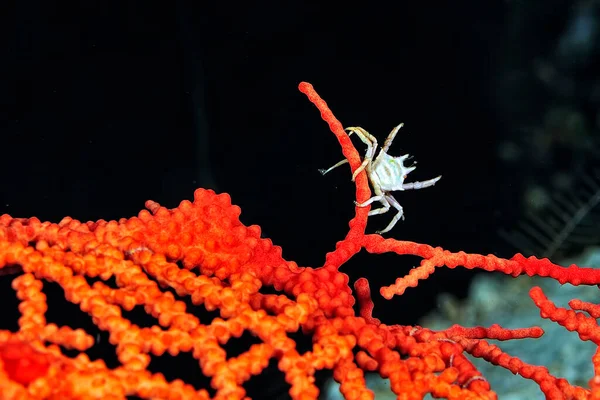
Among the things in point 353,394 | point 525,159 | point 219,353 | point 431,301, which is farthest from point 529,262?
point 525,159

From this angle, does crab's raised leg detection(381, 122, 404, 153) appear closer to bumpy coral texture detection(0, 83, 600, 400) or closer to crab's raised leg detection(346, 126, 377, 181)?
crab's raised leg detection(346, 126, 377, 181)

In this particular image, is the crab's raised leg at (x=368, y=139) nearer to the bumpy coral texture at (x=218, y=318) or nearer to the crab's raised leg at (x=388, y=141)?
the crab's raised leg at (x=388, y=141)

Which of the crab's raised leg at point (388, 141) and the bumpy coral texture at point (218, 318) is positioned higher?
the crab's raised leg at point (388, 141)

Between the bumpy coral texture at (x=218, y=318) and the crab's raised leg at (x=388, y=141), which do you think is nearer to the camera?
the bumpy coral texture at (x=218, y=318)

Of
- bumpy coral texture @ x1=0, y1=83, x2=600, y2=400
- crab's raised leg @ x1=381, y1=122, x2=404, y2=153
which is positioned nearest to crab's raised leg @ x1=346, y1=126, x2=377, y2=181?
crab's raised leg @ x1=381, y1=122, x2=404, y2=153

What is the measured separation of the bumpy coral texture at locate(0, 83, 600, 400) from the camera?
35.8 inches

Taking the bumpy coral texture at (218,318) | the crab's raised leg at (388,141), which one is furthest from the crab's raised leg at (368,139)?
the bumpy coral texture at (218,318)

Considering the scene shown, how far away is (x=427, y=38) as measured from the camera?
12.1ft

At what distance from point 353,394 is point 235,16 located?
10.3 feet

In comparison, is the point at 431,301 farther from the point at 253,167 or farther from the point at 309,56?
the point at 309,56

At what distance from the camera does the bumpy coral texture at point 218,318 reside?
909 mm

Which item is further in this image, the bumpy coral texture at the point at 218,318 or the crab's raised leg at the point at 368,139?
the crab's raised leg at the point at 368,139

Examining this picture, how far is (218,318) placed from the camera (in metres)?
1.06

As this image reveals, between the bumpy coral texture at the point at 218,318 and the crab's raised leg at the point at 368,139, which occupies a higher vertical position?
the crab's raised leg at the point at 368,139
